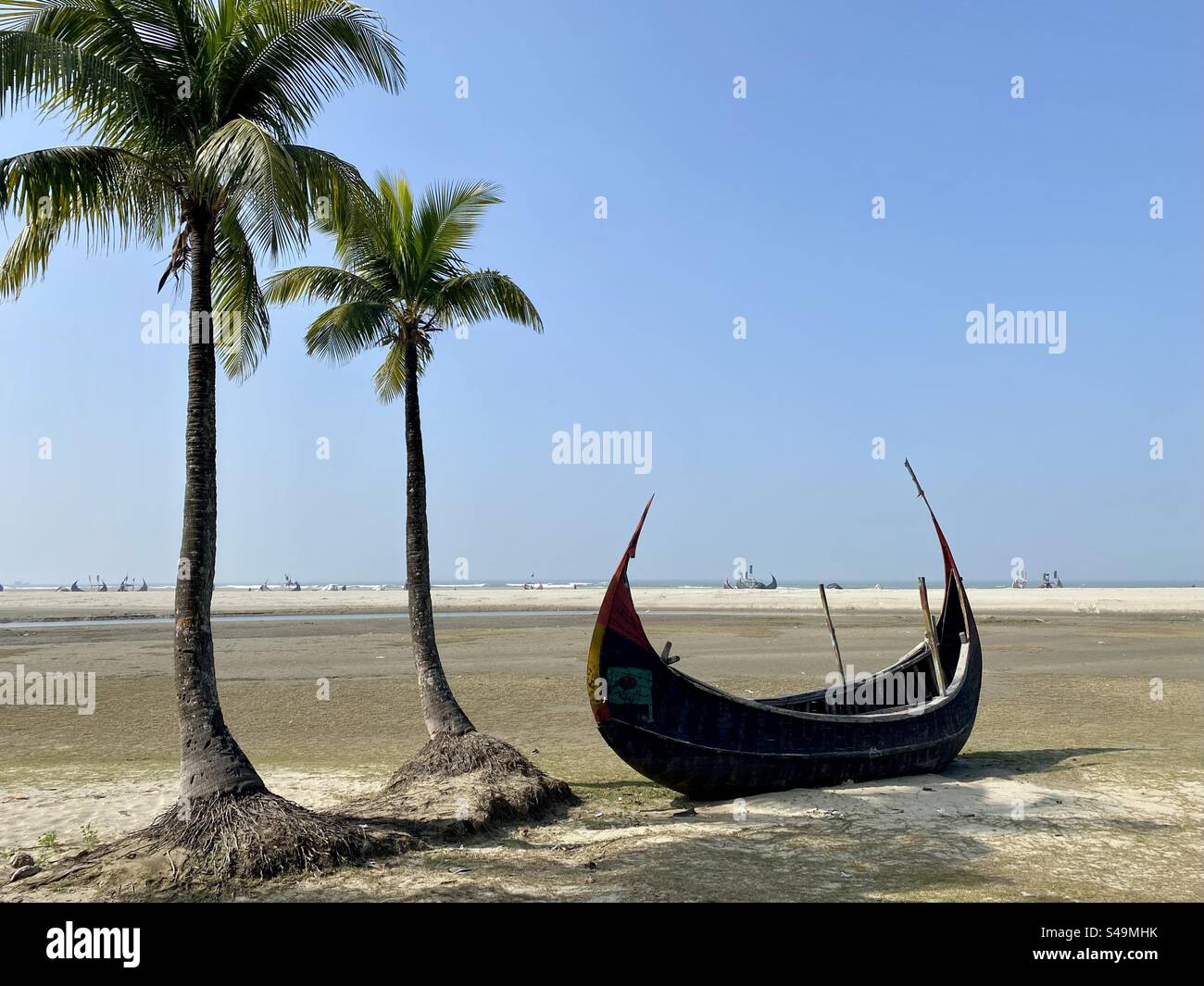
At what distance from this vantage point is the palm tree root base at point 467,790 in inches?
416

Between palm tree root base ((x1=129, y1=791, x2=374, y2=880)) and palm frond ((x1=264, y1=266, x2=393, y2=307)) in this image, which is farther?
palm frond ((x1=264, y1=266, x2=393, y2=307))

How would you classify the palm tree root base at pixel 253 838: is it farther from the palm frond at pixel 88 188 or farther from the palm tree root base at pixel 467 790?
the palm frond at pixel 88 188

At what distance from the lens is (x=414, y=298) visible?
13.7 m

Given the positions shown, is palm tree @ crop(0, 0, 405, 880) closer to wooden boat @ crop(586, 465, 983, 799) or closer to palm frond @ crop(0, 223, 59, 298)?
palm frond @ crop(0, 223, 59, 298)

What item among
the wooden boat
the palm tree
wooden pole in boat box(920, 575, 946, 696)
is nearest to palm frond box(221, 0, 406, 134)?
the palm tree

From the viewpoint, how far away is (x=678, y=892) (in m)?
8.14

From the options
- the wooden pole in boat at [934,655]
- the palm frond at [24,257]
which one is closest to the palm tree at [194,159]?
the palm frond at [24,257]

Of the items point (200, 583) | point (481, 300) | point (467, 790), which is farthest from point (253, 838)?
point (481, 300)

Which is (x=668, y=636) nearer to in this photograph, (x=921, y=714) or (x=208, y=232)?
(x=921, y=714)

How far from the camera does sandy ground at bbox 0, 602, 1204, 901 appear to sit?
859 cm

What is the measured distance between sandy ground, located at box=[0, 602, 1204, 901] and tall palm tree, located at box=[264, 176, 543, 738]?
7.82 feet

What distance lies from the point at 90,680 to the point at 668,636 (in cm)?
2253

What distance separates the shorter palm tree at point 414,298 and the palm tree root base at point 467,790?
0.46m
